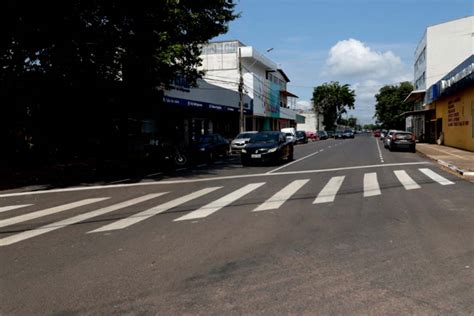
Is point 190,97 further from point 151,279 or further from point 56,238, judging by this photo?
point 151,279

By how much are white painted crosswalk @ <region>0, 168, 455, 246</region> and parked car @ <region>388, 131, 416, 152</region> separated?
16.7 metres

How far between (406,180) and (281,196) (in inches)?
200

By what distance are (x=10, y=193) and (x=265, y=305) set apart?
10.7 metres

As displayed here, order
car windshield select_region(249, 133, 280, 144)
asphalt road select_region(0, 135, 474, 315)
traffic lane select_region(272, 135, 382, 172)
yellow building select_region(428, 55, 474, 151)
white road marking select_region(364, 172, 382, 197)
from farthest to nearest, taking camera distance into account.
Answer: yellow building select_region(428, 55, 474, 151)
car windshield select_region(249, 133, 280, 144)
traffic lane select_region(272, 135, 382, 172)
white road marking select_region(364, 172, 382, 197)
asphalt road select_region(0, 135, 474, 315)

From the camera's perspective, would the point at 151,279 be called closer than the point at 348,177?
Yes

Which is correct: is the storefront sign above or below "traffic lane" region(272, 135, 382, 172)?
above

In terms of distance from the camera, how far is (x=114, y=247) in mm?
6004

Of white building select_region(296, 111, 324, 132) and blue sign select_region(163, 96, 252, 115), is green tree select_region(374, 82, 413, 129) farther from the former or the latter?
blue sign select_region(163, 96, 252, 115)

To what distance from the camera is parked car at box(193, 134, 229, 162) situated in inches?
912

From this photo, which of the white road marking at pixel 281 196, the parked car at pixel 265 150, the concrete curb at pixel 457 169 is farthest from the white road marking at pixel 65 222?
the concrete curb at pixel 457 169

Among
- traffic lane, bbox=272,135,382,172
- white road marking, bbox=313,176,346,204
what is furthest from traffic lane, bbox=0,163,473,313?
traffic lane, bbox=272,135,382,172

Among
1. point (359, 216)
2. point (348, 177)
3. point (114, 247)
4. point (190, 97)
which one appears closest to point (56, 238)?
point (114, 247)

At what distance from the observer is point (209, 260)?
210 inches

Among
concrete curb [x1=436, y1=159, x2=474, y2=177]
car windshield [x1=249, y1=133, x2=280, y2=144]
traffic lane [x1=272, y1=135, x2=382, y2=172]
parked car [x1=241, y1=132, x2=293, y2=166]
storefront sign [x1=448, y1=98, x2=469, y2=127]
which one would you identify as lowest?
concrete curb [x1=436, y1=159, x2=474, y2=177]
